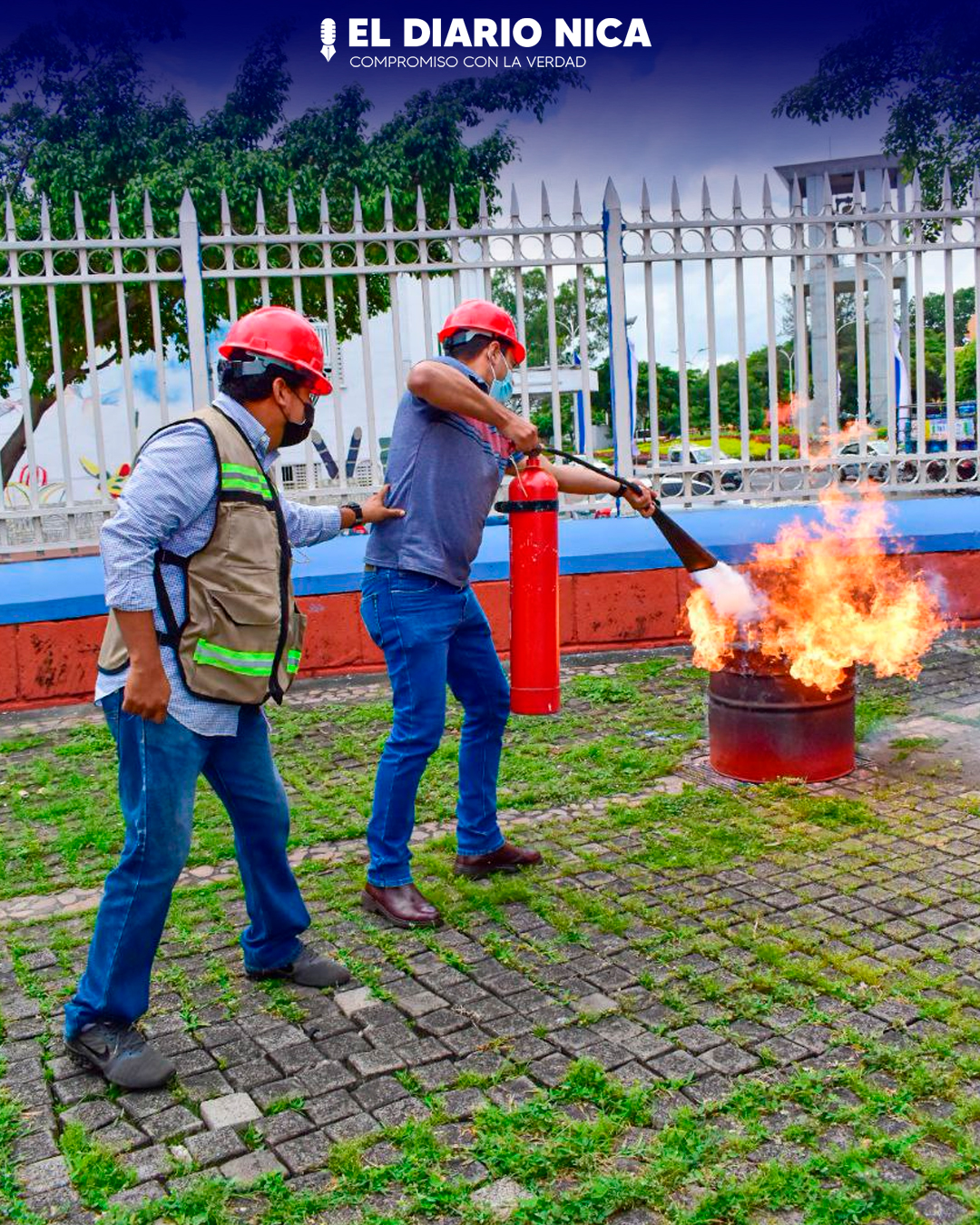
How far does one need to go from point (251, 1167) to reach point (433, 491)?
7.35 feet

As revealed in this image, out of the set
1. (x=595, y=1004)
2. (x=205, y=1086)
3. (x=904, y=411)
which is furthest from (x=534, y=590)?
(x=904, y=411)

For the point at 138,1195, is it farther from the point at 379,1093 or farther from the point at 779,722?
the point at 779,722

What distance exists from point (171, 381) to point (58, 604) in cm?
2875

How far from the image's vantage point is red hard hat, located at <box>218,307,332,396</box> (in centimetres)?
338

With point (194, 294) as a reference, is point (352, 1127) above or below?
below

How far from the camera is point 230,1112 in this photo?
3039 mm

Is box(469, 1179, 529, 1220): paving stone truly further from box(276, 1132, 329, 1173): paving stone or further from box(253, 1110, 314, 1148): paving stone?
box(253, 1110, 314, 1148): paving stone

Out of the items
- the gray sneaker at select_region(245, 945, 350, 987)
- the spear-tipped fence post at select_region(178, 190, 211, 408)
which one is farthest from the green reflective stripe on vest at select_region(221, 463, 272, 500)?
the spear-tipped fence post at select_region(178, 190, 211, 408)

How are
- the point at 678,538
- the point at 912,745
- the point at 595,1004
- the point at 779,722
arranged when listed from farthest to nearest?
the point at 912,745
the point at 779,722
the point at 678,538
the point at 595,1004

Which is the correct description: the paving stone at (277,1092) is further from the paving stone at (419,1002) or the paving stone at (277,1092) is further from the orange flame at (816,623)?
the orange flame at (816,623)

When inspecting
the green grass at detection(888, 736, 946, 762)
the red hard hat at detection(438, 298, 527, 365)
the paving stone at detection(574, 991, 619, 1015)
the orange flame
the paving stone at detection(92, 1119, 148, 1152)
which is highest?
the red hard hat at detection(438, 298, 527, 365)

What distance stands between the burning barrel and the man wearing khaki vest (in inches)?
107

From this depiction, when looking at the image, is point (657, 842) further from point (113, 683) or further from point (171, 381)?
point (171, 381)

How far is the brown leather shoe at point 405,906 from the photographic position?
414cm
